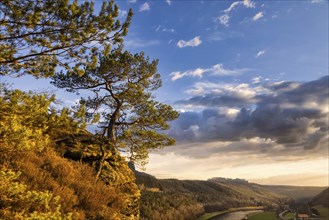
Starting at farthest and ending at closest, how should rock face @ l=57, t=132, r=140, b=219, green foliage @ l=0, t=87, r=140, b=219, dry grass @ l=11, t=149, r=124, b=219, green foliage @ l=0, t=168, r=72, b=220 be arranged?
rock face @ l=57, t=132, r=140, b=219 < dry grass @ l=11, t=149, r=124, b=219 < green foliage @ l=0, t=87, r=140, b=219 < green foliage @ l=0, t=168, r=72, b=220

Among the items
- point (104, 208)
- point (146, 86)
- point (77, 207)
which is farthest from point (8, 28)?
point (146, 86)

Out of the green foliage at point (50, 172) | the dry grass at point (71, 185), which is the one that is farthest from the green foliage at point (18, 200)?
the dry grass at point (71, 185)

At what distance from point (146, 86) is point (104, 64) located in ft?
14.5

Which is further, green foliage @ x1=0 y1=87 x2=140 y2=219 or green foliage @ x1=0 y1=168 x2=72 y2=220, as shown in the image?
green foliage @ x1=0 y1=87 x2=140 y2=219

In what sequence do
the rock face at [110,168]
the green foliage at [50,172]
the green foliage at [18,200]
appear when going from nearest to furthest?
1. the green foliage at [18,200]
2. the green foliage at [50,172]
3. the rock face at [110,168]

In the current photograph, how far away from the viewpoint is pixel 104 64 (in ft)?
71.5

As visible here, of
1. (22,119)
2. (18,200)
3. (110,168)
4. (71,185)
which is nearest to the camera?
(18,200)

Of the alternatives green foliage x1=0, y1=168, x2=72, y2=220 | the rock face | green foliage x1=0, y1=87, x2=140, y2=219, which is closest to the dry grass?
green foliage x1=0, y1=87, x2=140, y2=219

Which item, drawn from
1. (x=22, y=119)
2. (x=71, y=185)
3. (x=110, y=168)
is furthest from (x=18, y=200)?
(x=110, y=168)

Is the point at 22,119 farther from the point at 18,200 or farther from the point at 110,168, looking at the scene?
the point at 110,168

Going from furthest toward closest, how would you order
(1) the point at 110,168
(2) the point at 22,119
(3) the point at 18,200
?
(1) the point at 110,168 → (2) the point at 22,119 → (3) the point at 18,200

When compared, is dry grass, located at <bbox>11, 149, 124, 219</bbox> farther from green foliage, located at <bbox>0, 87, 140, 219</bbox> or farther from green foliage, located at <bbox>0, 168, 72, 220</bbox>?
green foliage, located at <bbox>0, 168, 72, 220</bbox>

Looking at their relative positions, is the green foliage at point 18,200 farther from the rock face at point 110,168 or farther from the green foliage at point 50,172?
the rock face at point 110,168

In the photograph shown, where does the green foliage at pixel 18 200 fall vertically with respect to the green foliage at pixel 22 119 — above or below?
below
